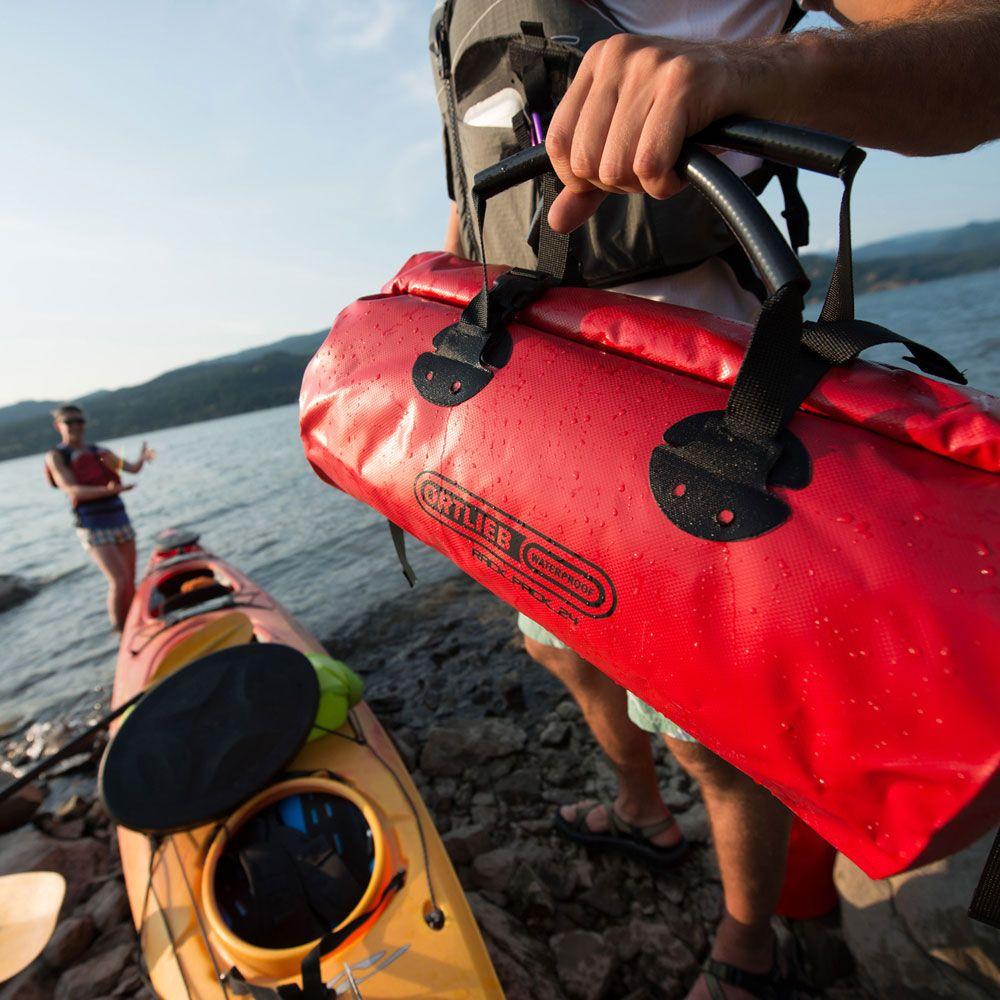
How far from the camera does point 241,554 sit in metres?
11.9

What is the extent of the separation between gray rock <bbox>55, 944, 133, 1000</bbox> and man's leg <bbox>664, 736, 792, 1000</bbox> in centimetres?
250

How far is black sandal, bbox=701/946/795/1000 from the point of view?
1.77 metres

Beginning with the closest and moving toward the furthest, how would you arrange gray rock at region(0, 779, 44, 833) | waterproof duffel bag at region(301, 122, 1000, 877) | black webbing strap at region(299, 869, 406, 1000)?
waterproof duffel bag at region(301, 122, 1000, 877) → black webbing strap at region(299, 869, 406, 1000) → gray rock at region(0, 779, 44, 833)

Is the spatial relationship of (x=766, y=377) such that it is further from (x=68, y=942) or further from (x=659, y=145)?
(x=68, y=942)

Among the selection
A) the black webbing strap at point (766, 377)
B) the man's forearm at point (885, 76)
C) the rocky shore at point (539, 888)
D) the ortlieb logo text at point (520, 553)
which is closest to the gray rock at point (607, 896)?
the rocky shore at point (539, 888)

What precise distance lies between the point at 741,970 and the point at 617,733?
0.77m

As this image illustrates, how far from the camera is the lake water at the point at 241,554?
24.7 feet

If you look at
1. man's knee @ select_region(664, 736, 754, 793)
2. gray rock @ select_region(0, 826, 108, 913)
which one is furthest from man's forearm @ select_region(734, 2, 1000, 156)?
gray rock @ select_region(0, 826, 108, 913)

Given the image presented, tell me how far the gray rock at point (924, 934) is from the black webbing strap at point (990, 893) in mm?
1128

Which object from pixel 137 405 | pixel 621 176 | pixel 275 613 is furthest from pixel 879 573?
pixel 137 405

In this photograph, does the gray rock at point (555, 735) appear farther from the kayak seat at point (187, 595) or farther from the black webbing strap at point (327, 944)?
the kayak seat at point (187, 595)

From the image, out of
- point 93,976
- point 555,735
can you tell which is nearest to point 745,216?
point 555,735

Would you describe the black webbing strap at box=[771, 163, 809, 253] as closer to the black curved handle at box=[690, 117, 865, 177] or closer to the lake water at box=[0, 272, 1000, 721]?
the black curved handle at box=[690, 117, 865, 177]

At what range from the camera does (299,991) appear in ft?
5.55
